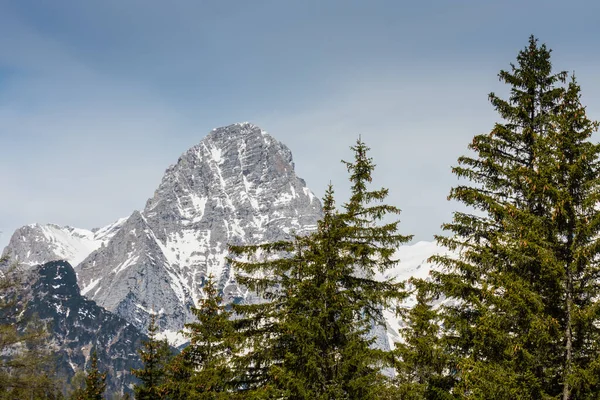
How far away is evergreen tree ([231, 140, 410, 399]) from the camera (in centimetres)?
1448

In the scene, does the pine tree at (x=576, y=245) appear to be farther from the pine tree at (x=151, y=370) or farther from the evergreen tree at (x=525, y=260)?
the pine tree at (x=151, y=370)

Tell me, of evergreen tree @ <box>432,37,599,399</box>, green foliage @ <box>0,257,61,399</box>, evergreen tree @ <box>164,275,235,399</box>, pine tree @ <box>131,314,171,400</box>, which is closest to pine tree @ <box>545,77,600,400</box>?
evergreen tree @ <box>432,37,599,399</box>

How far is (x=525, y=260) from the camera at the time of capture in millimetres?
12750

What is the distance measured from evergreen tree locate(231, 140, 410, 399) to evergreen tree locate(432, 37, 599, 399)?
84.8 inches

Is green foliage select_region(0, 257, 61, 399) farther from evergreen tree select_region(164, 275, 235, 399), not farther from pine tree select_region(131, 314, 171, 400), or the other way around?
pine tree select_region(131, 314, 171, 400)

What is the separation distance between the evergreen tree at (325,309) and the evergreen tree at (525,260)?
2153 millimetres

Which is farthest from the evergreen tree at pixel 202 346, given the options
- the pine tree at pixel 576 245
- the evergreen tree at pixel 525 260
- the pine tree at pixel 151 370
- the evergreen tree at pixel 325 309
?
the pine tree at pixel 576 245

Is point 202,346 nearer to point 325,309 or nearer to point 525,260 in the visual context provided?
point 325,309

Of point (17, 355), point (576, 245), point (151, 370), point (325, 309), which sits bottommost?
point (151, 370)

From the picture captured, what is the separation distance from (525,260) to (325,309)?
5.62 meters

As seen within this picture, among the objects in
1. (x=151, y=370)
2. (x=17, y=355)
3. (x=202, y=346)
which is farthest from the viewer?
(x=151, y=370)

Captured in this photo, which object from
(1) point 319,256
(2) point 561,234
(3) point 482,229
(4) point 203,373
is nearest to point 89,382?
(4) point 203,373

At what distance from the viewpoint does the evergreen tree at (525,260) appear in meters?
11.9

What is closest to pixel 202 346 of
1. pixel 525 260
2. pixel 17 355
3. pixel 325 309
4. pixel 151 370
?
pixel 151 370
